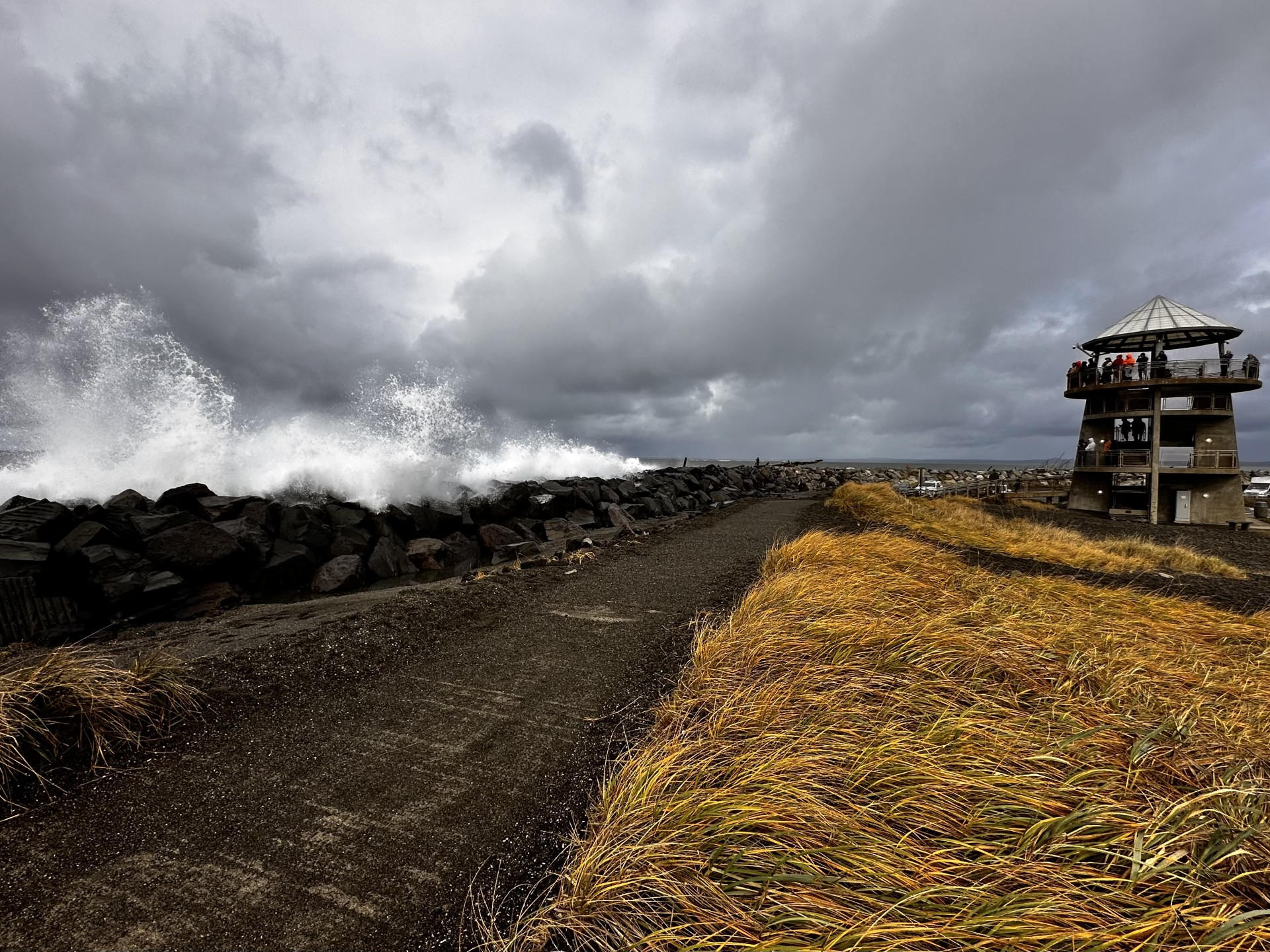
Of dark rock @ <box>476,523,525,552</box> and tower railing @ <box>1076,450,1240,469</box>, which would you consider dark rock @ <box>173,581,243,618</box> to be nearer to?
dark rock @ <box>476,523,525,552</box>

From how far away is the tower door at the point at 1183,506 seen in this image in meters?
20.6

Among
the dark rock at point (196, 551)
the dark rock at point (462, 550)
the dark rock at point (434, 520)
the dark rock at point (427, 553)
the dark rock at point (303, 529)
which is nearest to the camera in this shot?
the dark rock at point (196, 551)

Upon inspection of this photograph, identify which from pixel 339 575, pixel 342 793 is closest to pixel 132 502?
pixel 339 575

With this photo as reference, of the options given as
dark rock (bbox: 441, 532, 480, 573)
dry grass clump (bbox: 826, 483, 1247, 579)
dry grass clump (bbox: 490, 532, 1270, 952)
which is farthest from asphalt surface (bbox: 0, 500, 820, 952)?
dry grass clump (bbox: 826, 483, 1247, 579)

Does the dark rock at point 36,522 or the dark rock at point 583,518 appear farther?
the dark rock at point 583,518

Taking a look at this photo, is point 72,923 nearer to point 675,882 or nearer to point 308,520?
point 675,882

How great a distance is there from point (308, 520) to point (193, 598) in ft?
8.92

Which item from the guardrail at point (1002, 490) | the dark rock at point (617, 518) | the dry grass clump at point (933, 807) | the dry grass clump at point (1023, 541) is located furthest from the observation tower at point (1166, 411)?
the dry grass clump at point (933, 807)

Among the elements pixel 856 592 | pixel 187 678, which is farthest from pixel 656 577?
pixel 187 678

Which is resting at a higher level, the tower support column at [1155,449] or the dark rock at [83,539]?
the tower support column at [1155,449]

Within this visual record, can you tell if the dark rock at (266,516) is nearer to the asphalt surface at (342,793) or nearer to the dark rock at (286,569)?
the dark rock at (286,569)

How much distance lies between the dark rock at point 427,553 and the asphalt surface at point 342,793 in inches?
222

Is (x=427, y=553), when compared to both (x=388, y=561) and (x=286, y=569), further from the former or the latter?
(x=286, y=569)

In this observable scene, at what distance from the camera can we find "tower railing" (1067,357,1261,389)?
19.4 metres
